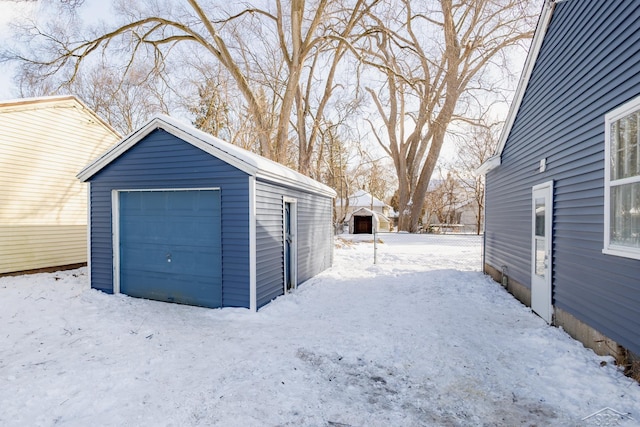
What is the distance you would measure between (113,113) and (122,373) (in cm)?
2260

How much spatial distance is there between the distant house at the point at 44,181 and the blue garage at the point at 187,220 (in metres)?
3.30

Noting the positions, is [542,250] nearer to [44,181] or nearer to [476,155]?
[44,181]

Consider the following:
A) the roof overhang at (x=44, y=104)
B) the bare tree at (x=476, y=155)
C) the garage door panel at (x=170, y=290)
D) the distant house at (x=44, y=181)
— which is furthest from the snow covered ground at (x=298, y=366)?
the bare tree at (x=476, y=155)

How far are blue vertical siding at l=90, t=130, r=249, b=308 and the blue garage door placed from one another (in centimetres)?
20

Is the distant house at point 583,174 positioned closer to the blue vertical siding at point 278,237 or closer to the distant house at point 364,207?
the blue vertical siding at point 278,237

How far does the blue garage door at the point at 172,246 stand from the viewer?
5922 millimetres

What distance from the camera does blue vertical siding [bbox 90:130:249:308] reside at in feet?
18.6

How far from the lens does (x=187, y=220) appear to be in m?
6.14

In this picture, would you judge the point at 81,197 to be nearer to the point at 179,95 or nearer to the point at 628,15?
the point at 179,95

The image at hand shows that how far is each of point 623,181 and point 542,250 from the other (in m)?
2.39

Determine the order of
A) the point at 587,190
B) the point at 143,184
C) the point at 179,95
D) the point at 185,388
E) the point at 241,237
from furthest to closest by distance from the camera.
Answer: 1. the point at 179,95
2. the point at 143,184
3. the point at 241,237
4. the point at 587,190
5. the point at 185,388

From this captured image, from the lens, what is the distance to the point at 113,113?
21438mm

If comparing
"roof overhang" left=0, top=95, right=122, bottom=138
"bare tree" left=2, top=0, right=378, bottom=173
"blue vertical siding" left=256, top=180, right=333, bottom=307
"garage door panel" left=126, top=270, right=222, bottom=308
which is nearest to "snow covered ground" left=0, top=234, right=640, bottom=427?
"garage door panel" left=126, top=270, right=222, bottom=308

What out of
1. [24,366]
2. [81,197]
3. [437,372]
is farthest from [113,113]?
[437,372]
